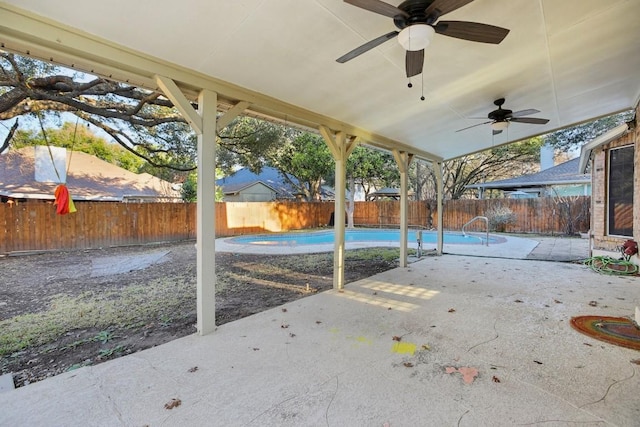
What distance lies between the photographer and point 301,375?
7.96 feet

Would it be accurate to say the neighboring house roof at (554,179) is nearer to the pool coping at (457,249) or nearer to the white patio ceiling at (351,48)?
the pool coping at (457,249)

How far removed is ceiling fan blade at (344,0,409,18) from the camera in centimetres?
208

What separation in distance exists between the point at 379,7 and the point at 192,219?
39.3ft

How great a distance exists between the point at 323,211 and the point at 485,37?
15.5m

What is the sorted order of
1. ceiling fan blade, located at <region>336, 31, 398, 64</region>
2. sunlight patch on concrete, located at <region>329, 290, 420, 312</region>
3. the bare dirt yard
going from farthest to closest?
sunlight patch on concrete, located at <region>329, 290, 420, 312</region> < the bare dirt yard < ceiling fan blade, located at <region>336, 31, 398, 64</region>

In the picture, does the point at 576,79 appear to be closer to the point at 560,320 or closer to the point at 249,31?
the point at 560,320

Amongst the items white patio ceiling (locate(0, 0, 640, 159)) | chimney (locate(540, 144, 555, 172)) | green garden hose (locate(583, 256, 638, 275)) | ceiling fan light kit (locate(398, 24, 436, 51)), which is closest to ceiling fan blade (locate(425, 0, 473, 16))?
ceiling fan light kit (locate(398, 24, 436, 51))

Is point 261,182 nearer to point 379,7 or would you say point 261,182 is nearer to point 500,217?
point 500,217

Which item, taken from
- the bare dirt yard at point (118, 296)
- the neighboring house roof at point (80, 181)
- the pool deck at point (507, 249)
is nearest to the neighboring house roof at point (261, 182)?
the neighboring house roof at point (80, 181)

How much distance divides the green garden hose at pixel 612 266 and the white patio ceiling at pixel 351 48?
3.02 m

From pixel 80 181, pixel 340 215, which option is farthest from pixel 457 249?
pixel 80 181

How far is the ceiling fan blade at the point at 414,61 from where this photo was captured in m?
2.63

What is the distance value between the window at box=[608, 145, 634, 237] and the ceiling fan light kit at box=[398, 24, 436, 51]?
6516 millimetres

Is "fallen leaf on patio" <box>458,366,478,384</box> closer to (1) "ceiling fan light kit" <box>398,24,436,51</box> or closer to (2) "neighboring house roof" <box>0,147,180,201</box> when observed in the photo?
(1) "ceiling fan light kit" <box>398,24,436,51</box>
